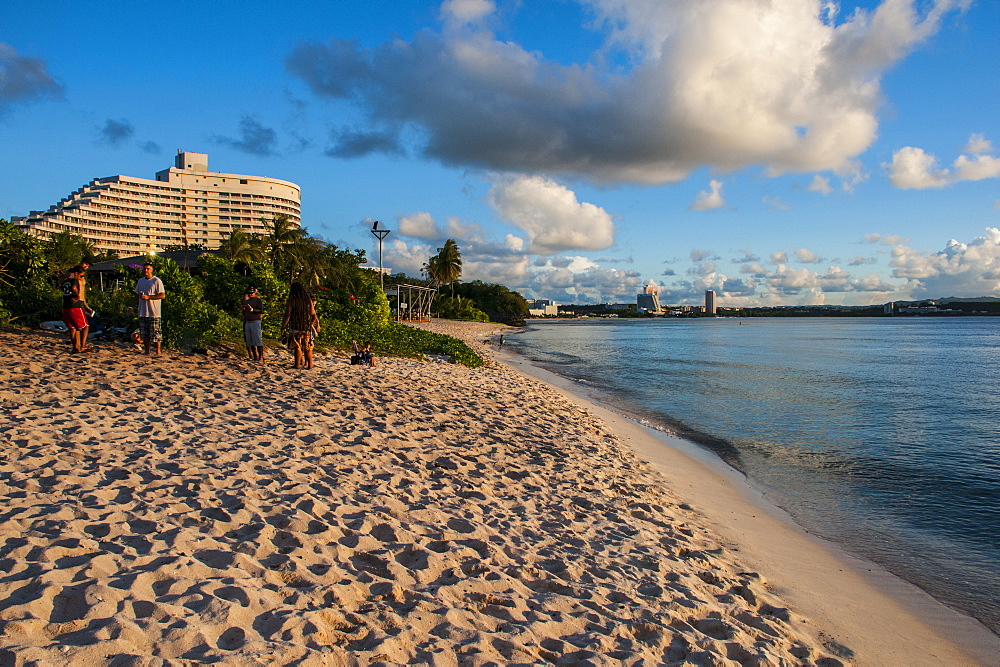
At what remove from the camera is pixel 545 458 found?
723 cm

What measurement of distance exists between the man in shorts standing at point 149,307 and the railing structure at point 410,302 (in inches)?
1284

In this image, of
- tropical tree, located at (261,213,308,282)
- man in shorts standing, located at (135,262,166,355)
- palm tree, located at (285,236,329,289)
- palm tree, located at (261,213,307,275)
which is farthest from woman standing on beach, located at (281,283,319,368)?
palm tree, located at (261,213,307,275)

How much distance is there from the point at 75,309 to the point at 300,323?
3840 millimetres

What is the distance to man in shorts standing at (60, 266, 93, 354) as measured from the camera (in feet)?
33.4

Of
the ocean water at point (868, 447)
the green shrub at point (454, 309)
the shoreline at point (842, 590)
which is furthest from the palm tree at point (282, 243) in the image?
the shoreline at point (842, 590)

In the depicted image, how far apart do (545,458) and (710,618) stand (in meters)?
3.66

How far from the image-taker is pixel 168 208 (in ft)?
374

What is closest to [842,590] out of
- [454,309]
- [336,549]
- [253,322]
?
[336,549]

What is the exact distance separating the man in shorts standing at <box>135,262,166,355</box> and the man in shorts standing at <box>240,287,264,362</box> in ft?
4.77

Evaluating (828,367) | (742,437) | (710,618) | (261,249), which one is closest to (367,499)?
(710,618)

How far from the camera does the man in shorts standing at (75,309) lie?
10.2 metres

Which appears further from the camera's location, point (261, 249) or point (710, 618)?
point (261, 249)

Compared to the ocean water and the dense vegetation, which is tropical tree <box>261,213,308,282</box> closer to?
the dense vegetation

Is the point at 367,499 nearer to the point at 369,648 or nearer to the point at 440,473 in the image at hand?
the point at 440,473
